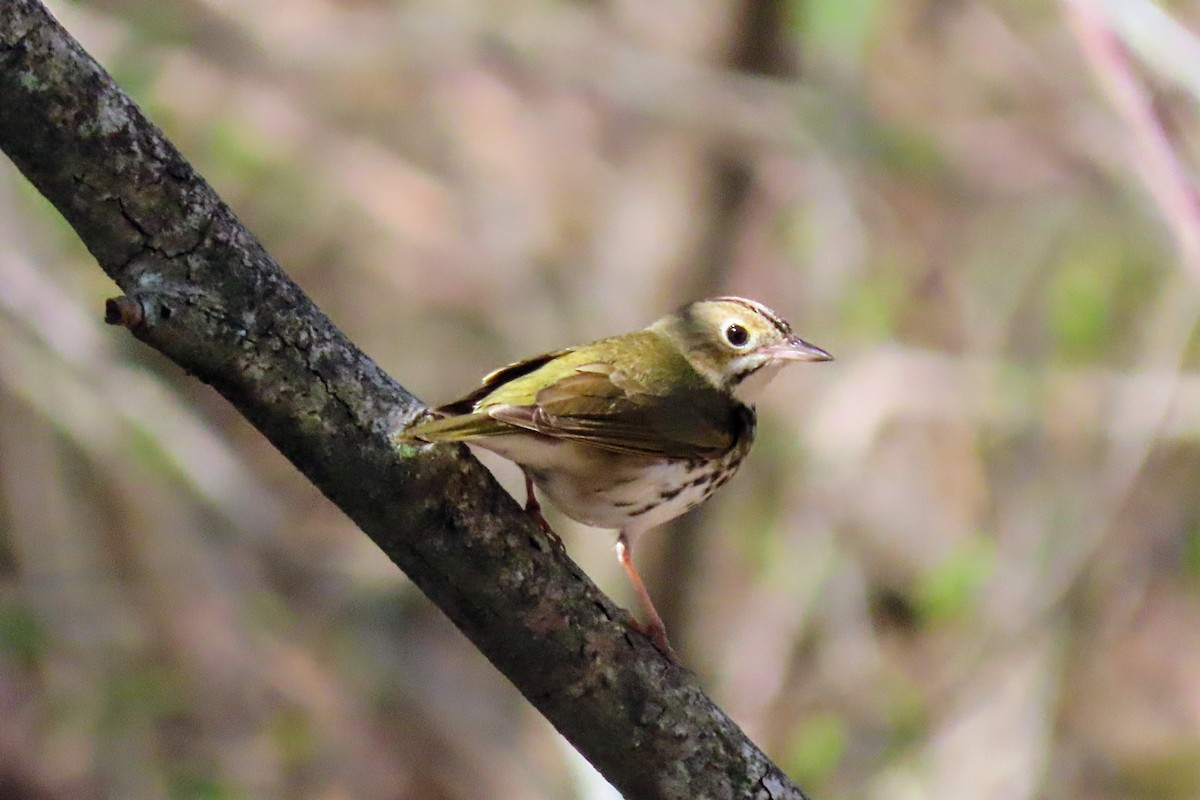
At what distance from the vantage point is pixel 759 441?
6973 mm

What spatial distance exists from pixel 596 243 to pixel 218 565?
3065mm

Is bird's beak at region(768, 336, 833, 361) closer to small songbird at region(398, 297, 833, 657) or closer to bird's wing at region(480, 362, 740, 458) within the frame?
small songbird at region(398, 297, 833, 657)

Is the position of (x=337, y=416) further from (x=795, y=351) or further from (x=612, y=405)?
(x=795, y=351)

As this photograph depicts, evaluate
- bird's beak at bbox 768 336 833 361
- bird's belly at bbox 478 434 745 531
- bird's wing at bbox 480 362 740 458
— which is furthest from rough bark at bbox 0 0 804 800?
bird's beak at bbox 768 336 833 361

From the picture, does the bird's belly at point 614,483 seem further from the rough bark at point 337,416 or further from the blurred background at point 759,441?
the blurred background at point 759,441

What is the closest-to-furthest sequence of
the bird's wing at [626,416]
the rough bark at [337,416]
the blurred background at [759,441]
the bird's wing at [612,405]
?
the rough bark at [337,416] → the bird's wing at [612,405] → the bird's wing at [626,416] → the blurred background at [759,441]

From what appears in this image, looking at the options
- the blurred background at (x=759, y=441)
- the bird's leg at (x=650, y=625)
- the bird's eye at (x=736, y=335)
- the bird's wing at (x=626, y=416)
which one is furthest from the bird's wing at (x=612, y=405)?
the blurred background at (x=759, y=441)

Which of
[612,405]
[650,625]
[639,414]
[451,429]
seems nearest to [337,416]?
[451,429]

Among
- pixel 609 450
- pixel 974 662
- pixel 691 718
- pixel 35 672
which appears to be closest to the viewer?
pixel 691 718

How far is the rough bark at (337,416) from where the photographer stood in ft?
6.34

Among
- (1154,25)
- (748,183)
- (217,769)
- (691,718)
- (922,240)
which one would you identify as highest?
(922,240)

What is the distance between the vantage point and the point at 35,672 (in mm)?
7285

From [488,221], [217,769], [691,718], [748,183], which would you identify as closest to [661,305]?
[748,183]

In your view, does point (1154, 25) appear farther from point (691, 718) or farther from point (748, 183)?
point (748, 183)
